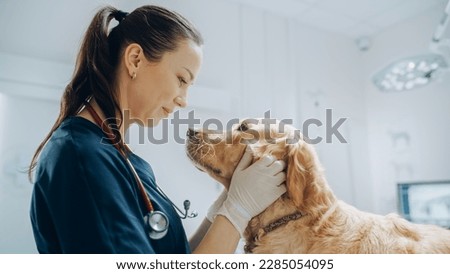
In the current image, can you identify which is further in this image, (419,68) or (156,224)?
(419,68)

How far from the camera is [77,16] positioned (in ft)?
4.16

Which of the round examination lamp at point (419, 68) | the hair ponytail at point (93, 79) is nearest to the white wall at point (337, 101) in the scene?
the round examination lamp at point (419, 68)

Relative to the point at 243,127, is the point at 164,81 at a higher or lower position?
higher

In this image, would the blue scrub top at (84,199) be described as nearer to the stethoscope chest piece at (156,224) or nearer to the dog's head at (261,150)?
the stethoscope chest piece at (156,224)

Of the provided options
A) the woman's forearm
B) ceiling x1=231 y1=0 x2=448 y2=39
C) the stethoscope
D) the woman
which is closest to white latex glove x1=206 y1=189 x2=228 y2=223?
the woman

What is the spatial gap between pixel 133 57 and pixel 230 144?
396mm

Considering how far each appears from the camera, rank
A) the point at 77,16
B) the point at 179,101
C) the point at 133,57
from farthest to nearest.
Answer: the point at 77,16, the point at 179,101, the point at 133,57

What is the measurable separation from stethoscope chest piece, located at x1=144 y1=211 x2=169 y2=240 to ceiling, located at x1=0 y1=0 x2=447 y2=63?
90 cm

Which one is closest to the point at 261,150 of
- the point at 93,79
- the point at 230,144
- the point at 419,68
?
the point at 230,144

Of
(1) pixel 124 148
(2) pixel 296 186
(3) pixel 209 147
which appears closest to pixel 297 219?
(2) pixel 296 186

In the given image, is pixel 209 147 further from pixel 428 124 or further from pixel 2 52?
pixel 428 124

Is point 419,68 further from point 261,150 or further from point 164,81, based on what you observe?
point 164,81

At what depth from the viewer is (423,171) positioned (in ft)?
5.10

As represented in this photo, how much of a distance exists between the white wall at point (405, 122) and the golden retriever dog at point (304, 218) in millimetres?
699
